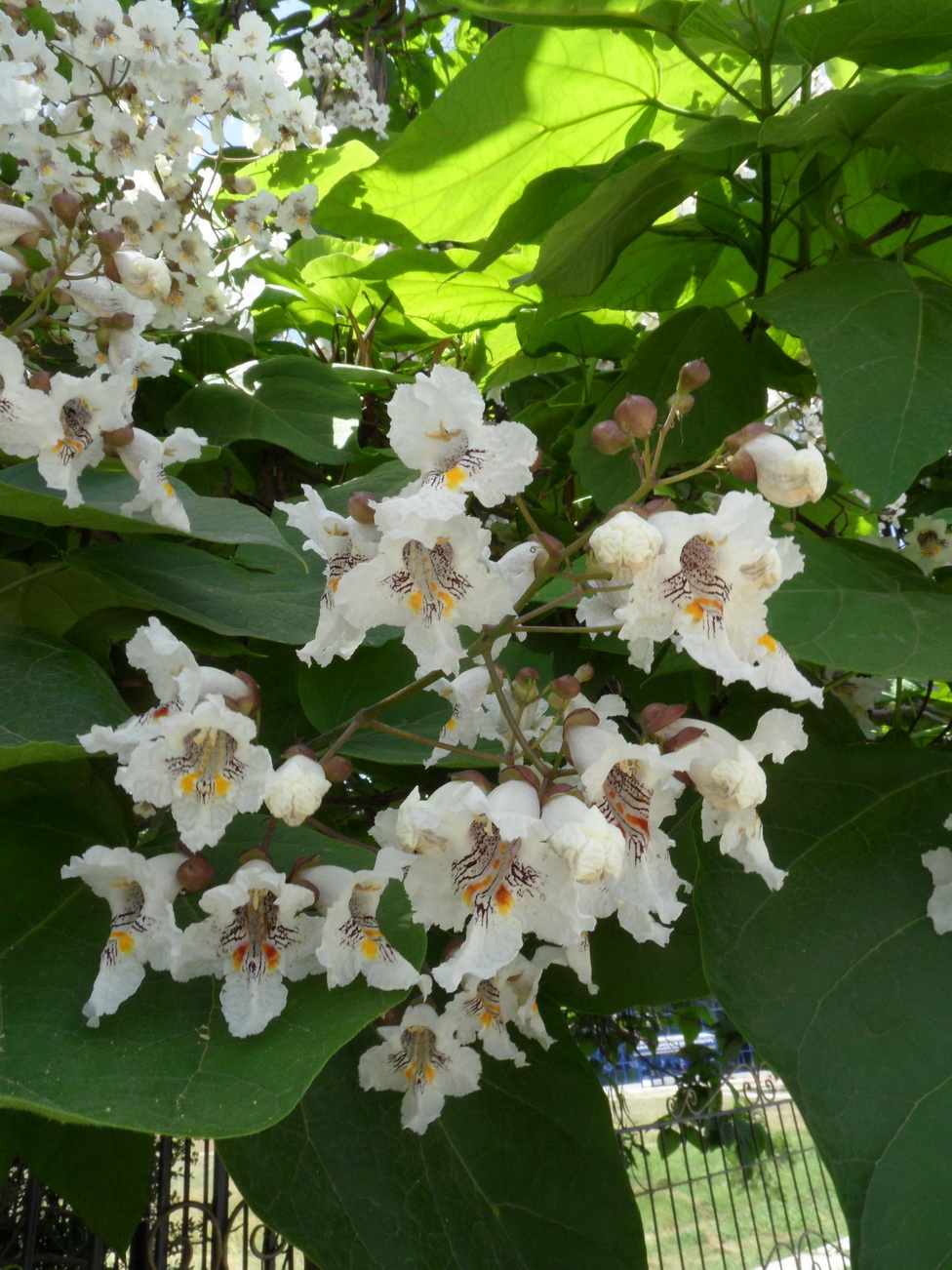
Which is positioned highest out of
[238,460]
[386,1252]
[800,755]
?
[238,460]

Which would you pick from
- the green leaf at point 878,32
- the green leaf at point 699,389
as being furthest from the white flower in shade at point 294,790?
the green leaf at point 878,32

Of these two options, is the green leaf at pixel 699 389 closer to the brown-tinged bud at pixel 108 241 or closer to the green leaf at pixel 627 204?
the green leaf at pixel 627 204

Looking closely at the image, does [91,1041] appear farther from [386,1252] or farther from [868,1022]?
[868,1022]

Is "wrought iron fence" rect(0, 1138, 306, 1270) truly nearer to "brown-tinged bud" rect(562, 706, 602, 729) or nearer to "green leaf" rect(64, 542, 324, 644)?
"green leaf" rect(64, 542, 324, 644)

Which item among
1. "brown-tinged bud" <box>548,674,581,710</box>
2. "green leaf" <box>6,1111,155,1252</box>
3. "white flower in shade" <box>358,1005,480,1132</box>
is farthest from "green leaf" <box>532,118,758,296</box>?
"green leaf" <box>6,1111,155,1252</box>

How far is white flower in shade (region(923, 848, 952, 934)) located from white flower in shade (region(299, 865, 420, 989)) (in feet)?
1.43

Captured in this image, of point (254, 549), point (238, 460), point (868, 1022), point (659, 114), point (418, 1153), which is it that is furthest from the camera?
point (238, 460)

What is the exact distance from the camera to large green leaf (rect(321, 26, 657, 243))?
1196mm

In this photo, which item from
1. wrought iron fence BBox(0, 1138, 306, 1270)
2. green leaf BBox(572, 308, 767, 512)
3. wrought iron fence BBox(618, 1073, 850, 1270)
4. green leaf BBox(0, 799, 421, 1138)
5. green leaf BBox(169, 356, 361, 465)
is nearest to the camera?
green leaf BBox(0, 799, 421, 1138)

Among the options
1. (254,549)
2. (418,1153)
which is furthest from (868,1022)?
(254,549)

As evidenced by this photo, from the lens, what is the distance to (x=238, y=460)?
143cm

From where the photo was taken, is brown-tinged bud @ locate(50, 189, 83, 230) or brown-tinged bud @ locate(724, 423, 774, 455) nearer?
brown-tinged bud @ locate(724, 423, 774, 455)

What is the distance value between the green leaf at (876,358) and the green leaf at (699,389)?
0.13 m

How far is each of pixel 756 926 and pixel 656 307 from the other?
87 cm
